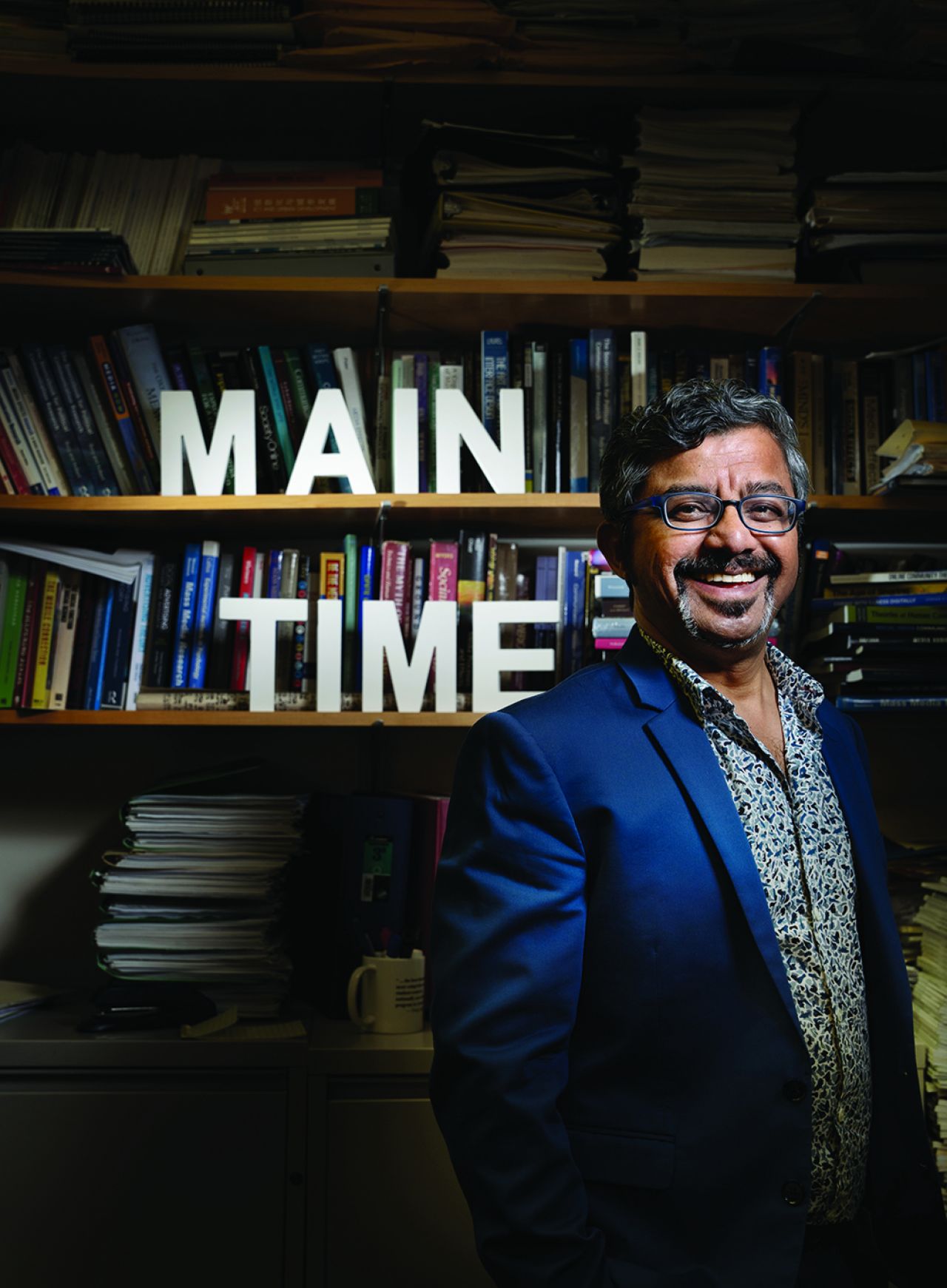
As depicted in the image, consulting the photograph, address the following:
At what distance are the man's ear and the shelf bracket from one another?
89 cm

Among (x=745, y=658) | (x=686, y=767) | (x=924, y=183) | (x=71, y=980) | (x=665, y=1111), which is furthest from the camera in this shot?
(x=71, y=980)

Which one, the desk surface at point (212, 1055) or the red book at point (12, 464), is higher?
the red book at point (12, 464)

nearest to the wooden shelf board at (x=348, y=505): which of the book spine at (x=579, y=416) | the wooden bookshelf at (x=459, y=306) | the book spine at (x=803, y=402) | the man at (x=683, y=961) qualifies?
the book spine at (x=579, y=416)

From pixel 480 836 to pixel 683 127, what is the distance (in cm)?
156

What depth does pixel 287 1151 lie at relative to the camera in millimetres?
1686

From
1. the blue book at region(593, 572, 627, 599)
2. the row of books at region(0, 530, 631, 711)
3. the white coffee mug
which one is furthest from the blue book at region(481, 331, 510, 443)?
the white coffee mug

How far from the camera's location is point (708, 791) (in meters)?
1.17

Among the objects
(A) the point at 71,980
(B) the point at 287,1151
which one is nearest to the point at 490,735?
(B) the point at 287,1151

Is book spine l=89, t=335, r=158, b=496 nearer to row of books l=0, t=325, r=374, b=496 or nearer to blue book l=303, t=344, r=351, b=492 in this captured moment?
row of books l=0, t=325, r=374, b=496

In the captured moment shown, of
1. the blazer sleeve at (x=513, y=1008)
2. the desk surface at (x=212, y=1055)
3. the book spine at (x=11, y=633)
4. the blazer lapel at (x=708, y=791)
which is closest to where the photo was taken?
the blazer sleeve at (x=513, y=1008)

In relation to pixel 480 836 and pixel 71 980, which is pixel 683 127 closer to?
pixel 480 836

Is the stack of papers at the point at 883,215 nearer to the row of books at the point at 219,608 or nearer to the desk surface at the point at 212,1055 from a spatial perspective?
the row of books at the point at 219,608

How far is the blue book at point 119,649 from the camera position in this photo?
6.51ft

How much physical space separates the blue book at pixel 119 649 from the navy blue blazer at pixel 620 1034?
102 centimetres
